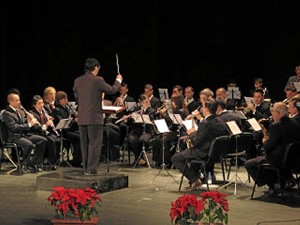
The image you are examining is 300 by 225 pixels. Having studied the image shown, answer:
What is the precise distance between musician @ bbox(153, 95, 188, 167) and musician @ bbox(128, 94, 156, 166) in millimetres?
207

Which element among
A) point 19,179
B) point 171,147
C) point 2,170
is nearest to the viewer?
point 19,179

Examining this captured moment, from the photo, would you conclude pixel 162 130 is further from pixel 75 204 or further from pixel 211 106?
pixel 75 204

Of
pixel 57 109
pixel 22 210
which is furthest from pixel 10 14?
pixel 22 210

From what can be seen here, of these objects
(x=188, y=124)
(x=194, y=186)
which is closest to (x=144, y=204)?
(x=194, y=186)

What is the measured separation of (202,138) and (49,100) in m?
4.04

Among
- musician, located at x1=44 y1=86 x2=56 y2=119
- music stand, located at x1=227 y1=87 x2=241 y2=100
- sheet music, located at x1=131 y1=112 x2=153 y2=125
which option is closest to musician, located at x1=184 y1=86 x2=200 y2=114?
music stand, located at x1=227 y1=87 x2=241 y2=100

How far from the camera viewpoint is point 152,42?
1661cm

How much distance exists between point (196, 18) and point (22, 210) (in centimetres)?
991

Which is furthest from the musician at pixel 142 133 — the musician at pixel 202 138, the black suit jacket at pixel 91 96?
the black suit jacket at pixel 91 96

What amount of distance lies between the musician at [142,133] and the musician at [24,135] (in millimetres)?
1799

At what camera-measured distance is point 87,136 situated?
9359mm

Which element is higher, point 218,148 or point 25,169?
point 218,148

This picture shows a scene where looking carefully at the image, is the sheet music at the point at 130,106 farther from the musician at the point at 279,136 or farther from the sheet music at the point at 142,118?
the musician at the point at 279,136

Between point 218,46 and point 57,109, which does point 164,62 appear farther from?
point 57,109
